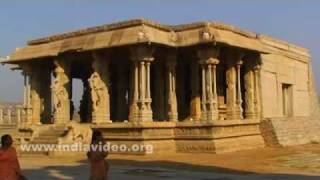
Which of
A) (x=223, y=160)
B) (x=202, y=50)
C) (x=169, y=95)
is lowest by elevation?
(x=223, y=160)

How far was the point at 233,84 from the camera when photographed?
76.8ft

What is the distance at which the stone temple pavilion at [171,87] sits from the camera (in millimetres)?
20938

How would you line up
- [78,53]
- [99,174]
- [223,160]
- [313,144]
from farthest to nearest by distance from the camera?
[313,144], [78,53], [223,160], [99,174]

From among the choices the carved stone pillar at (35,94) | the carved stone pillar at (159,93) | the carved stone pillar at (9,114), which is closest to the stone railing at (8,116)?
the carved stone pillar at (9,114)

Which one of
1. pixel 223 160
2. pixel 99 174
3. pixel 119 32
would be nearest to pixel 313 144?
pixel 223 160

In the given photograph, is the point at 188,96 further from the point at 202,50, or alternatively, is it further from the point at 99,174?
the point at 99,174

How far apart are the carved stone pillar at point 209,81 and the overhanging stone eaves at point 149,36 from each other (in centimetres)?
64

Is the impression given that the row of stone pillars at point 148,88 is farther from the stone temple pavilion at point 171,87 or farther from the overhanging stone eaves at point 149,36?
the overhanging stone eaves at point 149,36

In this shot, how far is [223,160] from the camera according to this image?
18.4 metres

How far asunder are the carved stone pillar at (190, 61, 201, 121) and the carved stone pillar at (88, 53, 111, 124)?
3.85 metres

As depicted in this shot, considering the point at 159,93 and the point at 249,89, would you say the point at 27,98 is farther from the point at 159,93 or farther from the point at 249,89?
the point at 249,89

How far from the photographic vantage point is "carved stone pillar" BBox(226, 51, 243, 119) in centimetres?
2341

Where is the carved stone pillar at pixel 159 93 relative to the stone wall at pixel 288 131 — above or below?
above

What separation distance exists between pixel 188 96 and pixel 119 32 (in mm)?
5768
